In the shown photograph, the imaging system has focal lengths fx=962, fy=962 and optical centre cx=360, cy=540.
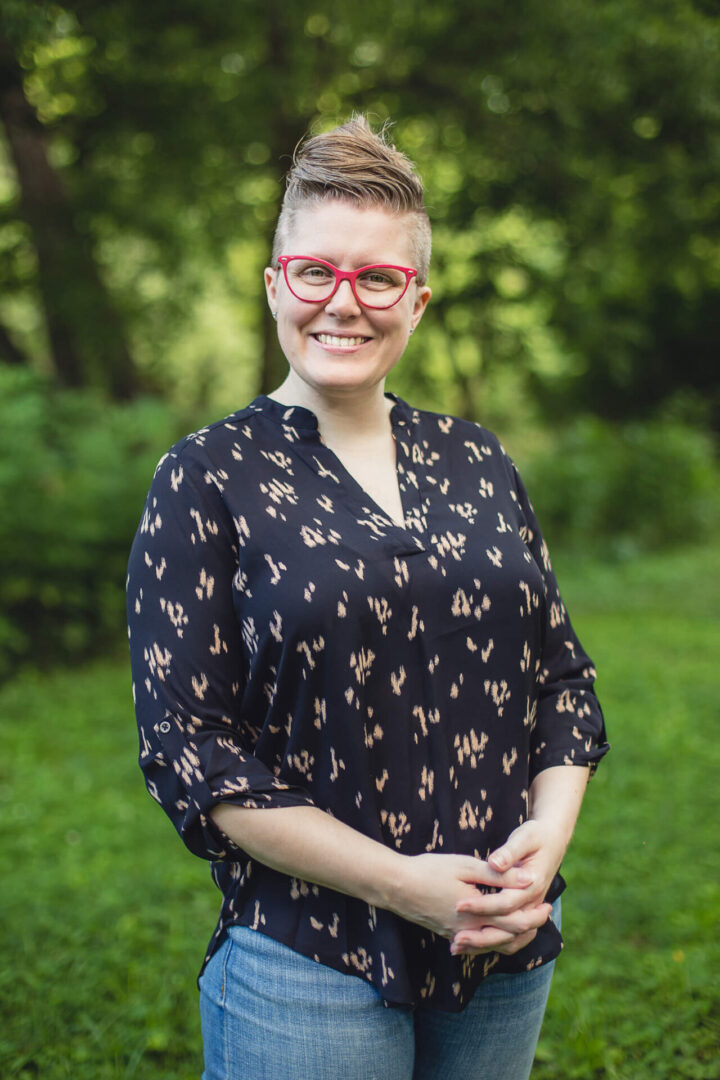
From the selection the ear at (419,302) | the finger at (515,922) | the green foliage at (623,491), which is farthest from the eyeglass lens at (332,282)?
the green foliage at (623,491)

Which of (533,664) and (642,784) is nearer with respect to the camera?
(533,664)

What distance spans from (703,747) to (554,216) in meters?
4.96

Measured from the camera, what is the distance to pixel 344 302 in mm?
1688

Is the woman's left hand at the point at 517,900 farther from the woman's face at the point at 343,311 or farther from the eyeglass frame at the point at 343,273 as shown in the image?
the eyeglass frame at the point at 343,273

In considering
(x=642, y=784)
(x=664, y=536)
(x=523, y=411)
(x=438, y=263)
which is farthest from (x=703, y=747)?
(x=523, y=411)

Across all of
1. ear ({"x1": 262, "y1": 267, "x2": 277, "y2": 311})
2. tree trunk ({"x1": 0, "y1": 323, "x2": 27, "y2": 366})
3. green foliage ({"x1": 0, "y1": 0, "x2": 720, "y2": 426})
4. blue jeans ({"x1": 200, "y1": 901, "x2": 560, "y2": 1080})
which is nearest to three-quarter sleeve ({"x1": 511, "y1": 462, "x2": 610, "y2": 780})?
blue jeans ({"x1": 200, "y1": 901, "x2": 560, "y2": 1080})

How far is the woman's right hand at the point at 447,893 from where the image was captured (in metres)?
1.52

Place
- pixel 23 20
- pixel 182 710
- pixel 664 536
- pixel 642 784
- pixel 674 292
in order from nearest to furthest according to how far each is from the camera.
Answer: pixel 182 710
pixel 23 20
pixel 642 784
pixel 664 536
pixel 674 292

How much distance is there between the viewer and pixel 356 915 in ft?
5.24

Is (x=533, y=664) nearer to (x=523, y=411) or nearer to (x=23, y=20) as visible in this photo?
(x=23, y=20)

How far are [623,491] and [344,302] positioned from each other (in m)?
12.2

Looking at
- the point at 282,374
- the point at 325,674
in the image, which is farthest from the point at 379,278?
the point at 282,374

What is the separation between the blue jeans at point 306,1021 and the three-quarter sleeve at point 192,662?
0.20 m

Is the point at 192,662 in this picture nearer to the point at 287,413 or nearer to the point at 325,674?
the point at 325,674
